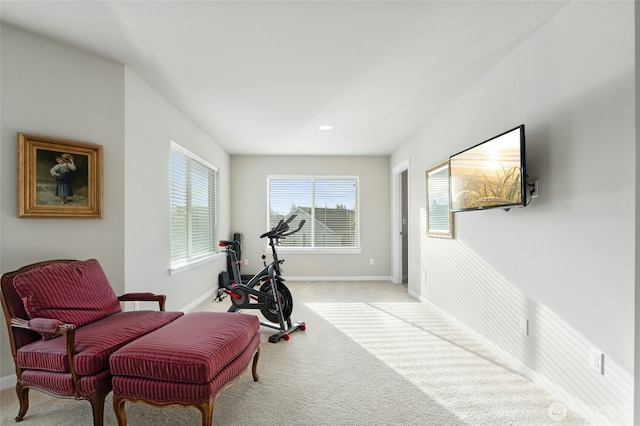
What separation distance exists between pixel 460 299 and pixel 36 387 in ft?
11.5

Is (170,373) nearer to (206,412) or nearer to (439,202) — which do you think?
(206,412)

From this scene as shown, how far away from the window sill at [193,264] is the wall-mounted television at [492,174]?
313 centimetres

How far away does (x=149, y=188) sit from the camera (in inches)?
127

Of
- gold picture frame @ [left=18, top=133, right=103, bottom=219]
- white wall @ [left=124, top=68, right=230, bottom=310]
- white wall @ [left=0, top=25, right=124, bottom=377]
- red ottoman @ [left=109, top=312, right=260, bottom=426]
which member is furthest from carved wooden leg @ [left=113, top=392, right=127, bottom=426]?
gold picture frame @ [left=18, top=133, right=103, bottom=219]

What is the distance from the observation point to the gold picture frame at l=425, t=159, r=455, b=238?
3.69 m

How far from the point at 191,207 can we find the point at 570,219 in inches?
165

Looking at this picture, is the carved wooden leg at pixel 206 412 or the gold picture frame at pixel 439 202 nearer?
the carved wooden leg at pixel 206 412

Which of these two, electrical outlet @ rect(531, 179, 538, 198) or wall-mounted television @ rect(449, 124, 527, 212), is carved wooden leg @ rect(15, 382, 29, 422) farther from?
electrical outlet @ rect(531, 179, 538, 198)

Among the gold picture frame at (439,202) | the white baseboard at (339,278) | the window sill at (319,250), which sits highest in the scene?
the gold picture frame at (439,202)

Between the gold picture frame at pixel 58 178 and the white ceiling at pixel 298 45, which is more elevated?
the white ceiling at pixel 298 45

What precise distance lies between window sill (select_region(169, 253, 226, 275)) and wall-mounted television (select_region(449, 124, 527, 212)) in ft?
10.3

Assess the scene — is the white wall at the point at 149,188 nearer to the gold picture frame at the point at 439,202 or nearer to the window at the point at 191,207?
the window at the point at 191,207

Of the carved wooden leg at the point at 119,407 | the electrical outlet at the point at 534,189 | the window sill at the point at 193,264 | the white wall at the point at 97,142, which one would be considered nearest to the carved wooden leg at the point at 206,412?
the carved wooden leg at the point at 119,407

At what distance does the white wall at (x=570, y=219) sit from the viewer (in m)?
1.66
